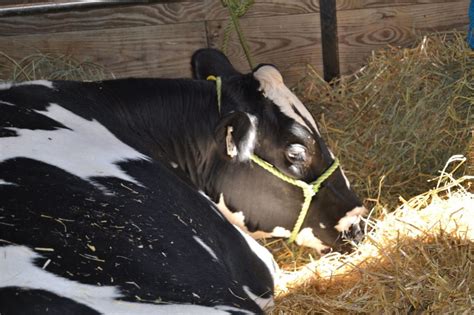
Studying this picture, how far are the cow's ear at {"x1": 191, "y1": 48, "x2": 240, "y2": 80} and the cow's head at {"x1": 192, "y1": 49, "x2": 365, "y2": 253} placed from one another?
4 cm

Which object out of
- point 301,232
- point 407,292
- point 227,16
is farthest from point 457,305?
point 227,16

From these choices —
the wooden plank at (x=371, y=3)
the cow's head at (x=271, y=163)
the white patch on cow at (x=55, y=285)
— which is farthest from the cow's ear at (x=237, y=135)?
the wooden plank at (x=371, y=3)

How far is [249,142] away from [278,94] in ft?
1.02

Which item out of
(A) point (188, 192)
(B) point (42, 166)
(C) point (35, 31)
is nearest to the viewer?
(B) point (42, 166)

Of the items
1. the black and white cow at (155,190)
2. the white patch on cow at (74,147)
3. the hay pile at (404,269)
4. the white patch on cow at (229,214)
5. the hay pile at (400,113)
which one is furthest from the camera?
the hay pile at (400,113)

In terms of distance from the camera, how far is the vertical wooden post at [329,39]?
5.62 metres

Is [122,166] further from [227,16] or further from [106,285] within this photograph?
[227,16]

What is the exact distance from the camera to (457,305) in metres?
3.68

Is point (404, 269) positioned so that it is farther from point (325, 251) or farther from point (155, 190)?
point (155, 190)

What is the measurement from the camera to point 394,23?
5777 millimetres

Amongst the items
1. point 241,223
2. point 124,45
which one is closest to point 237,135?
Answer: point 241,223

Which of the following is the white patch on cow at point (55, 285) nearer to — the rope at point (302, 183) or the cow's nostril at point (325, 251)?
the rope at point (302, 183)

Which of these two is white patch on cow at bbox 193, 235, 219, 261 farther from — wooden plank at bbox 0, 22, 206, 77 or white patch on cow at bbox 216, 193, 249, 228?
wooden plank at bbox 0, 22, 206, 77

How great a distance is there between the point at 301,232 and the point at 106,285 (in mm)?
1866
